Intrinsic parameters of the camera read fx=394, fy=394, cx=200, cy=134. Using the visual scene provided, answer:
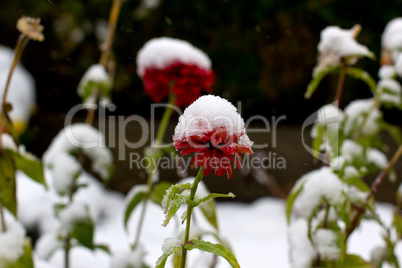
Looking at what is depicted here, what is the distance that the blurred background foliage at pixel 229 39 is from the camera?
5.53ft

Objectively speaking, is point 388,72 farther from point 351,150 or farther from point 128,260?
point 128,260

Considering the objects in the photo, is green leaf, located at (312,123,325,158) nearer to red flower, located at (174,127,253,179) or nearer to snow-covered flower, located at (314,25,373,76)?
snow-covered flower, located at (314,25,373,76)

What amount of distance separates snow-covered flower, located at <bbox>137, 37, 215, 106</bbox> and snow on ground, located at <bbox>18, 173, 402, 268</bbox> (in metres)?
0.39

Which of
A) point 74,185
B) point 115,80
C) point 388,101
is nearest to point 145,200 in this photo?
point 74,185

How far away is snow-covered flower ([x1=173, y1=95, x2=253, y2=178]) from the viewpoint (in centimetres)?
27

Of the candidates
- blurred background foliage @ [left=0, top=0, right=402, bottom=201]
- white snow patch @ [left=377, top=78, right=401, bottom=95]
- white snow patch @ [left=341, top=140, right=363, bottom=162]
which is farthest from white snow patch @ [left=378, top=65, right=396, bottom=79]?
blurred background foliage @ [left=0, top=0, right=402, bottom=201]

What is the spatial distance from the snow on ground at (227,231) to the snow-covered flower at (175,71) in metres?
0.39

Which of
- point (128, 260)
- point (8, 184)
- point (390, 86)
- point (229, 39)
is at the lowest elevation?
point (128, 260)

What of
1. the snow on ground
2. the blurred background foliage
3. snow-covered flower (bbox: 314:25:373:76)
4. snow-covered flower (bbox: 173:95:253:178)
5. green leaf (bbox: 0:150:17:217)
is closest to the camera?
snow-covered flower (bbox: 173:95:253:178)

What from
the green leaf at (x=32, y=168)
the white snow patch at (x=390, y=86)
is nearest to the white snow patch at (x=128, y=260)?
the green leaf at (x=32, y=168)

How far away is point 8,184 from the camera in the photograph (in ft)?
1.38

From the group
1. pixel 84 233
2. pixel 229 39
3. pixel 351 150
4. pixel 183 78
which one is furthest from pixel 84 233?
pixel 229 39

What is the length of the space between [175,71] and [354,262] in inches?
13.7

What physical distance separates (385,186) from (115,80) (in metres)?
1.26
